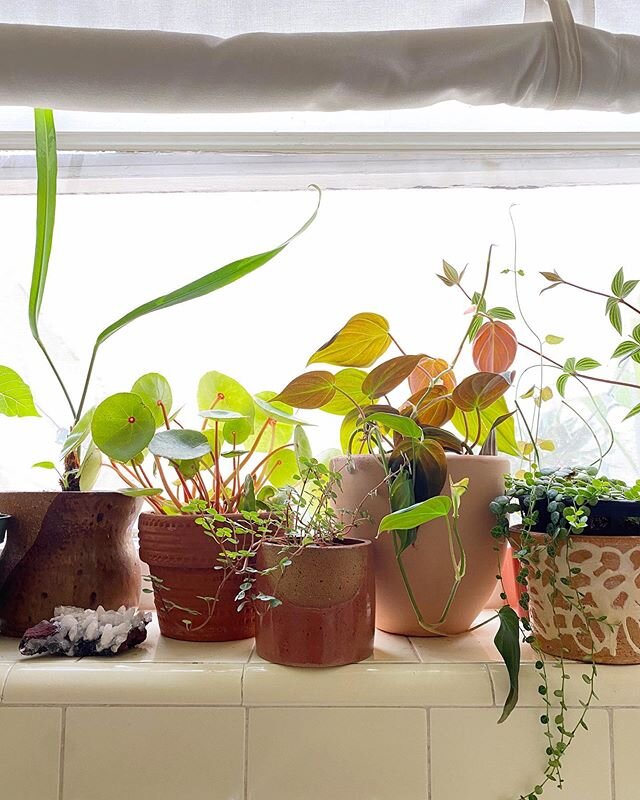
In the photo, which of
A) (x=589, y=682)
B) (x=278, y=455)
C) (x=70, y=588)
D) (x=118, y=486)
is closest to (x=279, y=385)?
(x=278, y=455)

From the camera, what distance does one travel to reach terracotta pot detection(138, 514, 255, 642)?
84 centimetres

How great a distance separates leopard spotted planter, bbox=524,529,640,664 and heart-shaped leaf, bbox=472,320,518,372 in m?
0.25

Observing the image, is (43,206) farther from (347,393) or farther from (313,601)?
(313,601)

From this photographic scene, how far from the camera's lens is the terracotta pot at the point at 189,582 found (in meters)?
0.84

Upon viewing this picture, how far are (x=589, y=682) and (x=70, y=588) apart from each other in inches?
24.2

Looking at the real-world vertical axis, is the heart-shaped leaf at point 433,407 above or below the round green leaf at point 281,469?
above

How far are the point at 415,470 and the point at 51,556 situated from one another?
18.6 inches

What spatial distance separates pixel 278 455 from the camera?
99 centimetres

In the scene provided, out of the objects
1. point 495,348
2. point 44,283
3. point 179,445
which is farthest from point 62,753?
point 495,348

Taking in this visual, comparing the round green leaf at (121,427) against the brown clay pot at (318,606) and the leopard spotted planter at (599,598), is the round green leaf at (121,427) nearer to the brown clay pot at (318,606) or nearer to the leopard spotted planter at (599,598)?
the brown clay pot at (318,606)

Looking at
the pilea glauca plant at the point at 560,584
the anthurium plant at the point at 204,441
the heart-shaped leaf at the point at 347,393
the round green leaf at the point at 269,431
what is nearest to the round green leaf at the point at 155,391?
the anthurium plant at the point at 204,441

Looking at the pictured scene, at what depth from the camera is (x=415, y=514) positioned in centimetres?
69

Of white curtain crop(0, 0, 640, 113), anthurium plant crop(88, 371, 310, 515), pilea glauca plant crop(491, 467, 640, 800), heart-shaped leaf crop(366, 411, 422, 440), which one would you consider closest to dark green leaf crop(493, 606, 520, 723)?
pilea glauca plant crop(491, 467, 640, 800)

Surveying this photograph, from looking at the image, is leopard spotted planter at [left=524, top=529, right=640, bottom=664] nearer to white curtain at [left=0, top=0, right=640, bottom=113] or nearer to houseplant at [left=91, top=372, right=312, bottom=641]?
houseplant at [left=91, top=372, right=312, bottom=641]
